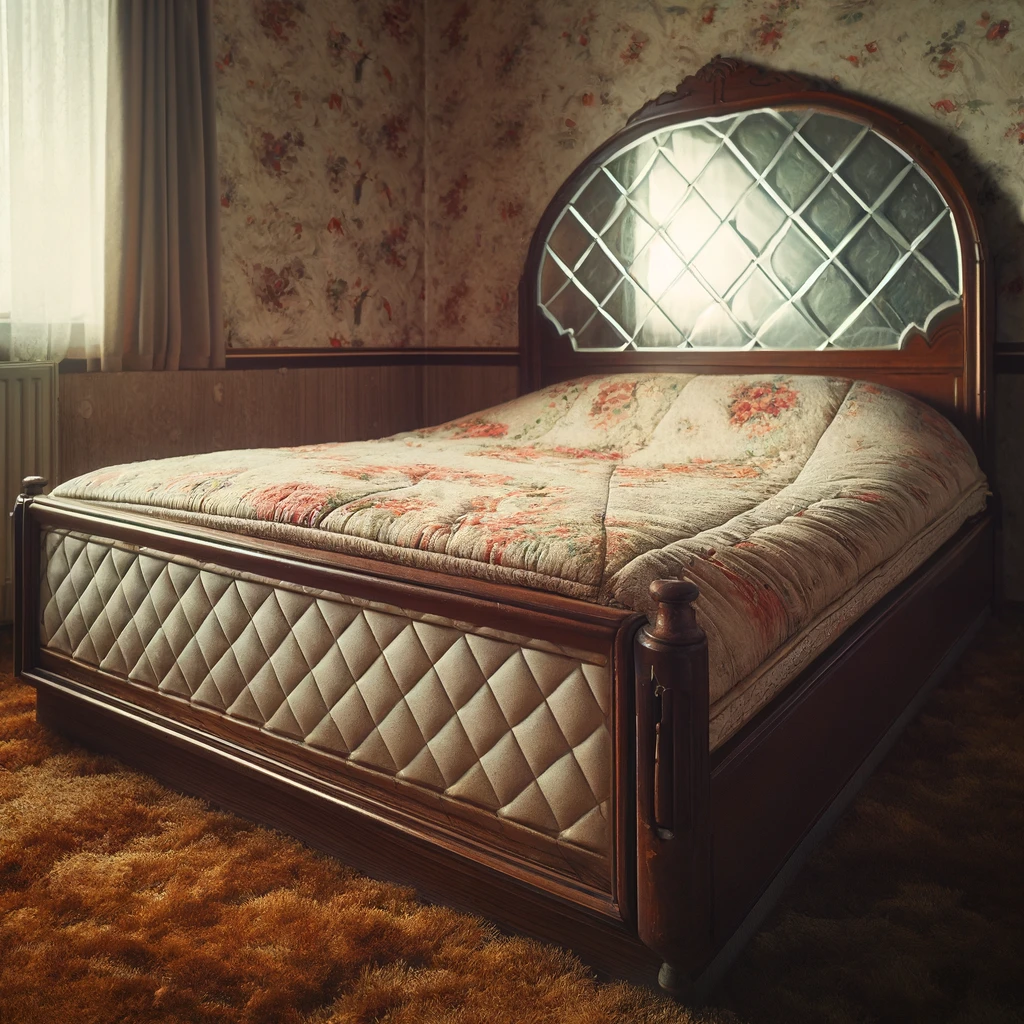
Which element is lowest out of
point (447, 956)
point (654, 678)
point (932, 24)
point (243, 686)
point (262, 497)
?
point (447, 956)

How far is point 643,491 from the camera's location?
6.31 ft

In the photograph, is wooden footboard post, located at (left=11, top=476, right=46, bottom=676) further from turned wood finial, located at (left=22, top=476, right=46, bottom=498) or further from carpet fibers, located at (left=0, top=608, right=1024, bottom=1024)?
carpet fibers, located at (left=0, top=608, right=1024, bottom=1024)

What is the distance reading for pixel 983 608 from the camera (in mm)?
2797

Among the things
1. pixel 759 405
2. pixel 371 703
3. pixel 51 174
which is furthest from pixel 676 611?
pixel 51 174

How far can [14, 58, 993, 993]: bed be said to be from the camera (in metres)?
1.21

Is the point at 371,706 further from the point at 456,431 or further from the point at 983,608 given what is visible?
the point at 983,608

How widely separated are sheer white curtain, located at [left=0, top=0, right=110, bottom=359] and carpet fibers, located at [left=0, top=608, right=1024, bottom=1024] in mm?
1521

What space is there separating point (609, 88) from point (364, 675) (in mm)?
2741

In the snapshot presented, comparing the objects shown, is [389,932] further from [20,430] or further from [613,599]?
[20,430]

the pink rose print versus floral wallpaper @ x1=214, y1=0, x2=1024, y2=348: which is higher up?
floral wallpaper @ x1=214, y1=0, x2=1024, y2=348

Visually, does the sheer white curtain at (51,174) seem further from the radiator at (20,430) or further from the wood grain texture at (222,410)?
the wood grain texture at (222,410)

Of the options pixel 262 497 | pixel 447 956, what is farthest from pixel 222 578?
pixel 447 956

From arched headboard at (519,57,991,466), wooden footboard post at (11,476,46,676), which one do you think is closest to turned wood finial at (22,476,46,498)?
wooden footboard post at (11,476,46,676)

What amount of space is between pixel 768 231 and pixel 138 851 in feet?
8.47
